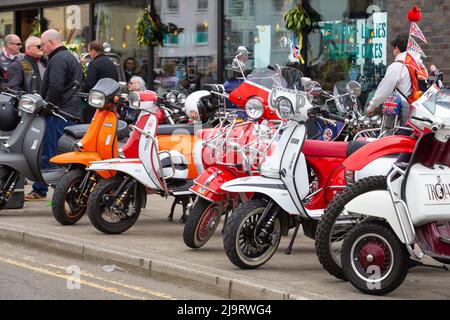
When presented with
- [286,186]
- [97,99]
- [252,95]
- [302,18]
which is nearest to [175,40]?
[302,18]

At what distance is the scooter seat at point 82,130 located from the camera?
11.7 metres

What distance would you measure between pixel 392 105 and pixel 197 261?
345 cm

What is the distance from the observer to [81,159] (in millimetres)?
10836

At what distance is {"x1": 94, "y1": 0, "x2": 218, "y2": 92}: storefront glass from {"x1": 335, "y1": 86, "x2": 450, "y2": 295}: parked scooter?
39.0ft

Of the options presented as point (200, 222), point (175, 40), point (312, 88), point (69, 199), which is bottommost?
point (69, 199)

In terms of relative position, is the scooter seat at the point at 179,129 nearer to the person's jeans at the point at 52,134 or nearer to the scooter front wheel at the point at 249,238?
the person's jeans at the point at 52,134

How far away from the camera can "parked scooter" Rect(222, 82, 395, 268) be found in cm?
827

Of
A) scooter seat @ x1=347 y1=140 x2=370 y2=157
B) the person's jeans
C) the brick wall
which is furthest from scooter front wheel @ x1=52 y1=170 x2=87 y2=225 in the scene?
the brick wall

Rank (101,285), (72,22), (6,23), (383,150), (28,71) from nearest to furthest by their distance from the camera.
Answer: (383,150), (101,285), (28,71), (72,22), (6,23)

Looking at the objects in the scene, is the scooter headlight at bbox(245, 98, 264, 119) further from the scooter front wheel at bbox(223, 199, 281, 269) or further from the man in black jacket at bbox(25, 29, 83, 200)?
the man in black jacket at bbox(25, 29, 83, 200)

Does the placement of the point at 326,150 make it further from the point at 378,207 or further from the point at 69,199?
the point at 69,199

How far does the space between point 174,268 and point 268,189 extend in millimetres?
978
